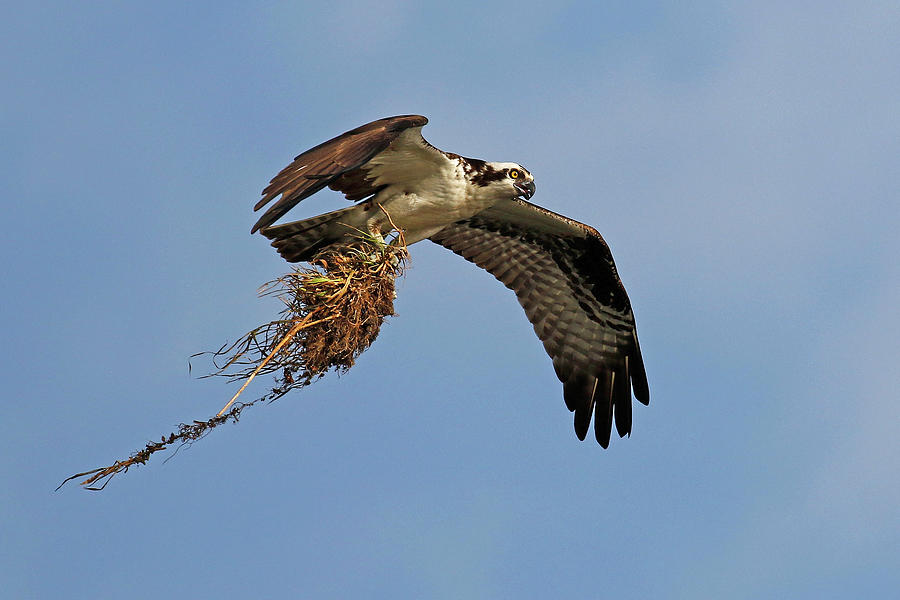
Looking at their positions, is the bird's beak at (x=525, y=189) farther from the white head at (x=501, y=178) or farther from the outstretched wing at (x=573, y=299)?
the outstretched wing at (x=573, y=299)

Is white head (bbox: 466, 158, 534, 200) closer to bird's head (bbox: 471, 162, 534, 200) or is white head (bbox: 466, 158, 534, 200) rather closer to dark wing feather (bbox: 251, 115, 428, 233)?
bird's head (bbox: 471, 162, 534, 200)

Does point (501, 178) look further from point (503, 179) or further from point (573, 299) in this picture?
point (573, 299)

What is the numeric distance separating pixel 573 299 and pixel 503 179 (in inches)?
73.7

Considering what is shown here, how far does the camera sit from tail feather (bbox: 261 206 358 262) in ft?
25.8

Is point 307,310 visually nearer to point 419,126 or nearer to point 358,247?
point 358,247

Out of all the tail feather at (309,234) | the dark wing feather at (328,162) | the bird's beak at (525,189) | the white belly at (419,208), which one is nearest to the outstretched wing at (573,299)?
the bird's beak at (525,189)

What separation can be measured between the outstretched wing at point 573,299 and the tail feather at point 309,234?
1700 millimetres

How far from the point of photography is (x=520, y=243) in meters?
9.61

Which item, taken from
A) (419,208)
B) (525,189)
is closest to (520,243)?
(525,189)

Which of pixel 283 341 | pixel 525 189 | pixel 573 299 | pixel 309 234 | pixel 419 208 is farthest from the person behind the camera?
pixel 573 299

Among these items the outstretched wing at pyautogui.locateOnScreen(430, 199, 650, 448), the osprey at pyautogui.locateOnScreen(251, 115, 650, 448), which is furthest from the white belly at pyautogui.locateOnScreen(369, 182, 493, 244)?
the outstretched wing at pyautogui.locateOnScreen(430, 199, 650, 448)

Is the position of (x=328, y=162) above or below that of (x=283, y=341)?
above

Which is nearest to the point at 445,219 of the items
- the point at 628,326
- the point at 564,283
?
the point at 564,283

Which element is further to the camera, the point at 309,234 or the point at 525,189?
the point at 525,189
